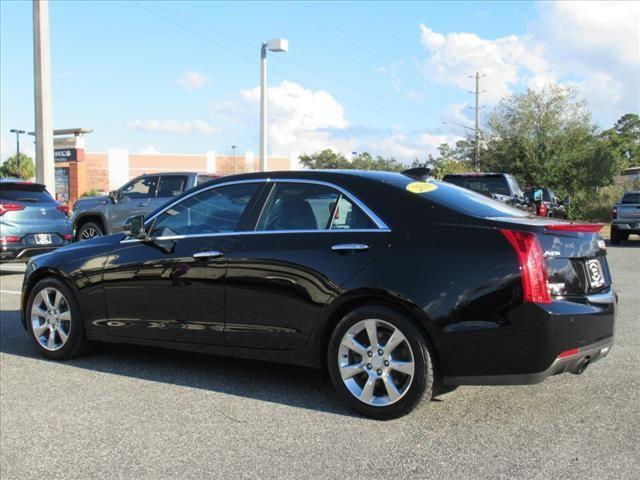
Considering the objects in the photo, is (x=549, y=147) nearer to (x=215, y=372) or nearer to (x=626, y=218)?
(x=626, y=218)

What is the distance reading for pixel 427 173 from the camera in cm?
516

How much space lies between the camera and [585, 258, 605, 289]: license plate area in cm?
422

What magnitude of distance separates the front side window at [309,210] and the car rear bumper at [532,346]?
3.65 ft

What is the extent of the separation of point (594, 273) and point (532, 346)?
0.79 metres

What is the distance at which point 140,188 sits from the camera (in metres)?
14.6

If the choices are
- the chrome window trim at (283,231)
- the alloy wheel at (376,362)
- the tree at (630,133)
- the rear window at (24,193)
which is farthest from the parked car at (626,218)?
the tree at (630,133)

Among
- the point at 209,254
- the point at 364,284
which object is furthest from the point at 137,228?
the point at 364,284

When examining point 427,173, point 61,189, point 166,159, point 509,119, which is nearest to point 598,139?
point 509,119

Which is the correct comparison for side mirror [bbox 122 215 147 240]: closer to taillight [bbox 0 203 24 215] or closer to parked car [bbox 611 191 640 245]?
taillight [bbox 0 203 24 215]

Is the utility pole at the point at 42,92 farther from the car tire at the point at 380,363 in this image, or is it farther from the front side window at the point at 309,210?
the car tire at the point at 380,363

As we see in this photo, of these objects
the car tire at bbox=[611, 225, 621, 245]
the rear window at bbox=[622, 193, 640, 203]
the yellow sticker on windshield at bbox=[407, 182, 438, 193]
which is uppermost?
the yellow sticker on windshield at bbox=[407, 182, 438, 193]

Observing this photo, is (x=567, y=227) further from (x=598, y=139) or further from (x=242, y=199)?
(x=598, y=139)

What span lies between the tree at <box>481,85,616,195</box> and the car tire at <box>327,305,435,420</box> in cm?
3509

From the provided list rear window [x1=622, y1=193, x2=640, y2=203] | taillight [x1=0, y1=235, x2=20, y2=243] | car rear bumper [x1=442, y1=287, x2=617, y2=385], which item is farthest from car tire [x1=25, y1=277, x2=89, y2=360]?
rear window [x1=622, y1=193, x2=640, y2=203]
